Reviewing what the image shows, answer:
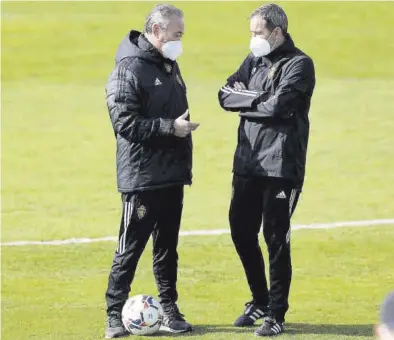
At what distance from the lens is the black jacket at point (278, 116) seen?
9.71 m

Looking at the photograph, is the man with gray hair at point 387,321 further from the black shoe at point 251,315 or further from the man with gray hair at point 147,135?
the black shoe at point 251,315

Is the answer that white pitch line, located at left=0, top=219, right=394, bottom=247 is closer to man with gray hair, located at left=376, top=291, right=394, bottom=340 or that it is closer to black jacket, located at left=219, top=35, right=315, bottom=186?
black jacket, located at left=219, top=35, right=315, bottom=186

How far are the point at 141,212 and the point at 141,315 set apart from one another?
0.80 meters

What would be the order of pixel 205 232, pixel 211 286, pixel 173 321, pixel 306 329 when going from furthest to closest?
pixel 205 232 < pixel 211 286 < pixel 306 329 < pixel 173 321

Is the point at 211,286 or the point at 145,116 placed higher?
the point at 145,116

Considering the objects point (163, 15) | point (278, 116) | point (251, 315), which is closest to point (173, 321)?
point (251, 315)

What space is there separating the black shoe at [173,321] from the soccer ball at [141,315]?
Answer: 197 millimetres

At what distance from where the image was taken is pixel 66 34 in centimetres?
3112

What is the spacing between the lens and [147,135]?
955 cm

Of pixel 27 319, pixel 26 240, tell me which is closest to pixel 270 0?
pixel 26 240

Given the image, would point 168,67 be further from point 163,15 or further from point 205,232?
point 205,232

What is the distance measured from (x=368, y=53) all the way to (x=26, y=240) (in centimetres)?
1520

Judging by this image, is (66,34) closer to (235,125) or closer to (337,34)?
(337,34)

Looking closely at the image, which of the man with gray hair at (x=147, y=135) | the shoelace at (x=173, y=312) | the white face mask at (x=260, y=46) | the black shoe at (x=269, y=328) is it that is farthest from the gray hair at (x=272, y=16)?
the shoelace at (x=173, y=312)
